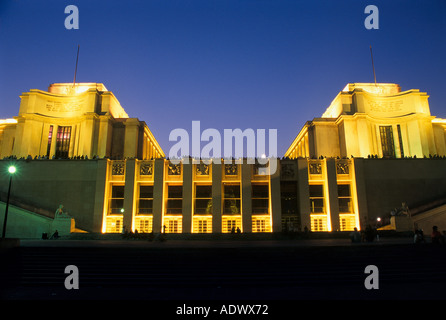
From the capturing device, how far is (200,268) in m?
12.7

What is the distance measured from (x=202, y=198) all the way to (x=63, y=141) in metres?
25.5

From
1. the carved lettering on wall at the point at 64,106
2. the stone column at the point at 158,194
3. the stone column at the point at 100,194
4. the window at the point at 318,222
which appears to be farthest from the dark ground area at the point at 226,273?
the carved lettering on wall at the point at 64,106

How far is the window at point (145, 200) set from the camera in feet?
118

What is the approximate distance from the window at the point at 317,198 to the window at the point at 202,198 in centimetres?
1155

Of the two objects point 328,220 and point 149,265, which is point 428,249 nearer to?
point 149,265

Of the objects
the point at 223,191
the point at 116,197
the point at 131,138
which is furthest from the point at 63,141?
the point at 223,191

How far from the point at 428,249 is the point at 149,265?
12.7 metres

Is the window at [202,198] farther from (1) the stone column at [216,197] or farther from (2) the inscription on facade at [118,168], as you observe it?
(2) the inscription on facade at [118,168]

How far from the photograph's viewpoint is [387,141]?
47.8 metres

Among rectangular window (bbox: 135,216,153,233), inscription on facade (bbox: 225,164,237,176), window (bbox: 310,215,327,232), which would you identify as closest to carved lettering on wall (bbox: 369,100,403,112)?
window (bbox: 310,215,327,232)
